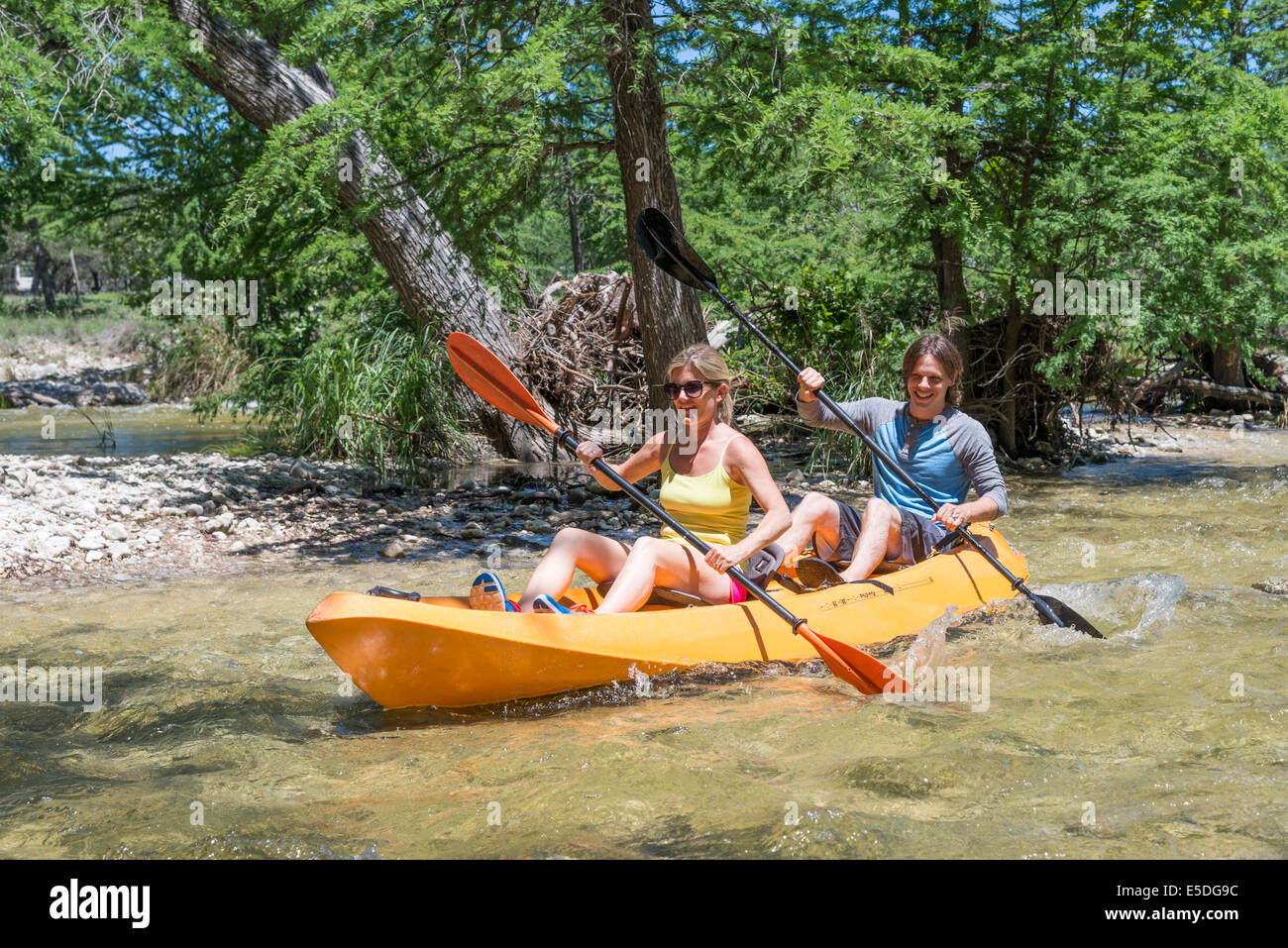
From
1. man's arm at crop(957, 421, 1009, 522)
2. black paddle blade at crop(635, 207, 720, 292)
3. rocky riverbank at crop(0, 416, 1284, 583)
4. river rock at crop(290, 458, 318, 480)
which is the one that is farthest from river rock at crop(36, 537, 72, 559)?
man's arm at crop(957, 421, 1009, 522)

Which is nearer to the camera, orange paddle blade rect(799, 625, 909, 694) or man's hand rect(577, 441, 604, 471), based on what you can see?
orange paddle blade rect(799, 625, 909, 694)

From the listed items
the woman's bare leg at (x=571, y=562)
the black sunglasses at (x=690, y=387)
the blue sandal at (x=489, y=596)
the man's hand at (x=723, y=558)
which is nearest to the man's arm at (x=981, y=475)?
the man's hand at (x=723, y=558)

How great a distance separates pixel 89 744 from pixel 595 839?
1.89 metres

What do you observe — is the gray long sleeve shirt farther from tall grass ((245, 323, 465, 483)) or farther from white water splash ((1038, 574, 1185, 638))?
tall grass ((245, 323, 465, 483))

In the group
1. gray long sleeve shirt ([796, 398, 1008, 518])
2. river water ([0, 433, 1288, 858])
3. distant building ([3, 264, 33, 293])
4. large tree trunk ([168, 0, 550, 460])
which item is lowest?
river water ([0, 433, 1288, 858])

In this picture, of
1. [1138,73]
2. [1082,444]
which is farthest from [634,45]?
[1082,444]

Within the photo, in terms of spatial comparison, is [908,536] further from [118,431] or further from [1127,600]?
[118,431]

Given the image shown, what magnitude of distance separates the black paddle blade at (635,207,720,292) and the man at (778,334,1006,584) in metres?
1.21

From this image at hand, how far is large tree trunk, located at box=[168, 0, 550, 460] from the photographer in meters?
8.87

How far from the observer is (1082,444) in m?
11.0

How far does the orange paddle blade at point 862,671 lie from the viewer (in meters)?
4.14

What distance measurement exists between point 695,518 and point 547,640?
3.22 ft

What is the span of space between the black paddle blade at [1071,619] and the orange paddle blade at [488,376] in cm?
257

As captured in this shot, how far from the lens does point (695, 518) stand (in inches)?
181
